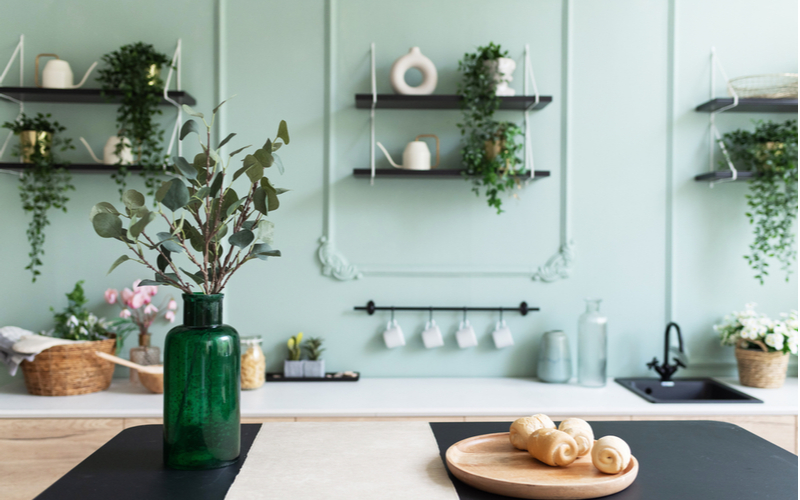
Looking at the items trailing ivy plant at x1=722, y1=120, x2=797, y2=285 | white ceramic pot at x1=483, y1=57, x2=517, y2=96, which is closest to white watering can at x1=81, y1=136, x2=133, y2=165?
white ceramic pot at x1=483, y1=57, x2=517, y2=96

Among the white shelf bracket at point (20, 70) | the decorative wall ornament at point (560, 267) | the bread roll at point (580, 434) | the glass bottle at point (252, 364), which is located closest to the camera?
the bread roll at point (580, 434)

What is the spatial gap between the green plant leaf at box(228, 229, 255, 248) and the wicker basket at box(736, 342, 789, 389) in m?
2.28

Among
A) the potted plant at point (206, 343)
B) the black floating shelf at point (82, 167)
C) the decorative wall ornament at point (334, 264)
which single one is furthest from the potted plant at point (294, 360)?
the potted plant at point (206, 343)

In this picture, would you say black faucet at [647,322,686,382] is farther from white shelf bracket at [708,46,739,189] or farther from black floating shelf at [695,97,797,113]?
black floating shelf at [695,97,797,113]

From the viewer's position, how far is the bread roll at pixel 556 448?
1039mm

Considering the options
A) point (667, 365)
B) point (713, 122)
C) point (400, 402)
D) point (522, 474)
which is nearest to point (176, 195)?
point (522, 474)

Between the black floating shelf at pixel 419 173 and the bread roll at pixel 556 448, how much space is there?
1517mm

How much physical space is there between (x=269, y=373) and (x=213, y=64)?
1.43m

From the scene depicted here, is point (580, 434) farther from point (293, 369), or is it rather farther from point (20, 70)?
point (20, 70)

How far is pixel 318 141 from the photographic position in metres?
2.61

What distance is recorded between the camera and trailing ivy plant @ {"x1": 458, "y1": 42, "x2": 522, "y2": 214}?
2.42 meters

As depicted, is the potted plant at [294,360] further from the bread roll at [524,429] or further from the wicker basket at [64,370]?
the bread roll at [524,429]

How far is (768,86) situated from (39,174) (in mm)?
3193

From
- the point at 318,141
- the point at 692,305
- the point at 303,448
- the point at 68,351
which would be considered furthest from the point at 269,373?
the point at 692,305
